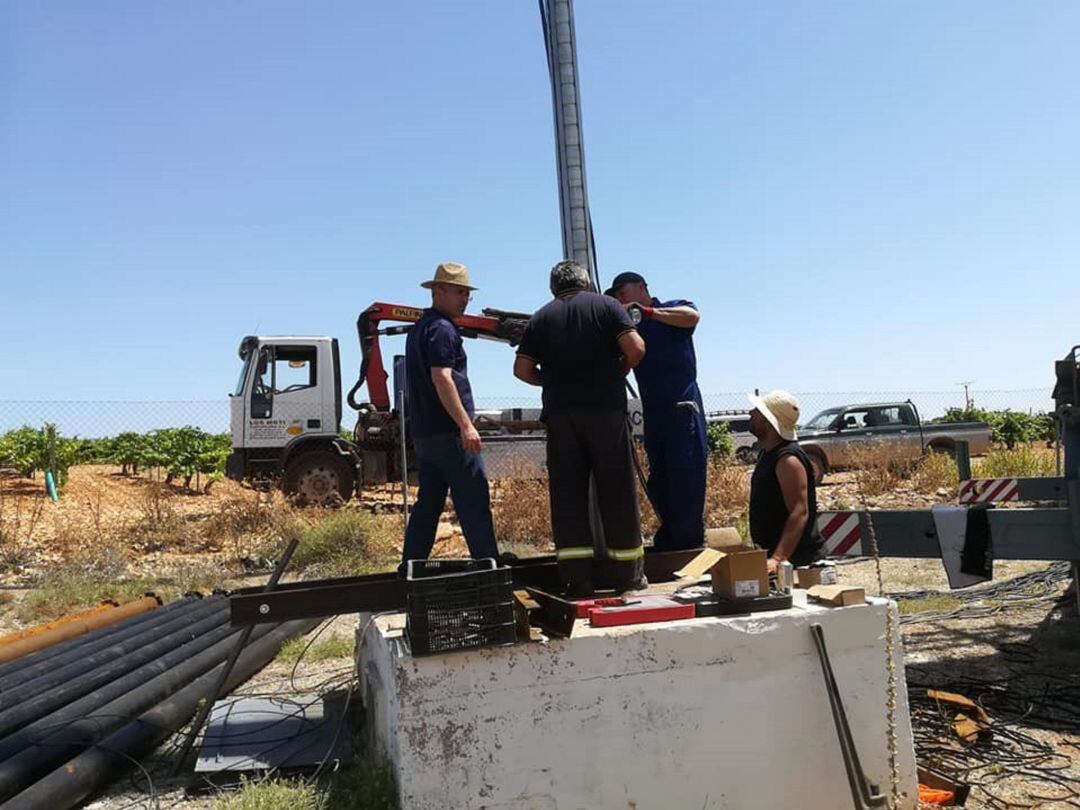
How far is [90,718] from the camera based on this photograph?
4305mm

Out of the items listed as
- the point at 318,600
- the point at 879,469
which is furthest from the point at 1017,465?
the point at 318,600

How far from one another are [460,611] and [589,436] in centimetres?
116

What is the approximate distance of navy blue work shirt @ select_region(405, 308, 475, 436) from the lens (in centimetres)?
468

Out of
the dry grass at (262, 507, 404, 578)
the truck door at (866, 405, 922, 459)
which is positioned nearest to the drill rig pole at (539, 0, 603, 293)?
the dry grass at (262, 507, 404, 578)

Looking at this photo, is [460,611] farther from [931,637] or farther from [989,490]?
[989,490]

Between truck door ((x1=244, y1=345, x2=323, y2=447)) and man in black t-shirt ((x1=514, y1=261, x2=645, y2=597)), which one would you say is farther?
truck door ((x1=244, y1=345, x2=323, y2=447))

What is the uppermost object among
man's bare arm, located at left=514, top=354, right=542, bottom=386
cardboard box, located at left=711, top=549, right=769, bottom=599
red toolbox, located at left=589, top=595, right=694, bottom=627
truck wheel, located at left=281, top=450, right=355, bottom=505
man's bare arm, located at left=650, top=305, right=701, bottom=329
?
man's bare arm, located at left=650, top=305, right=701, bottom=329

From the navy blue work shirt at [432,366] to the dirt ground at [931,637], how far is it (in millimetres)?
1665

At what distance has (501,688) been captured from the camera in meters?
3.15

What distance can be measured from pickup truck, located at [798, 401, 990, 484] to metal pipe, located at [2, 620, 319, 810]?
1461 centimetres

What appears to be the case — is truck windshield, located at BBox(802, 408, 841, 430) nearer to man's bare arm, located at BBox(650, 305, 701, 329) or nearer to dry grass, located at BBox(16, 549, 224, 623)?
dry grass, located at BBox(16, 549, 224, 623)

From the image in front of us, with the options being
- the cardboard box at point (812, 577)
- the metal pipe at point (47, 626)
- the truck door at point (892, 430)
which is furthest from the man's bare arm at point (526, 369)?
the truck door at point (892, 430)

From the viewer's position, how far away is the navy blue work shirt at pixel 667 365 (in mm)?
4844

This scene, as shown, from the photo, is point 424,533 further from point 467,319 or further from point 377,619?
point 467,319
